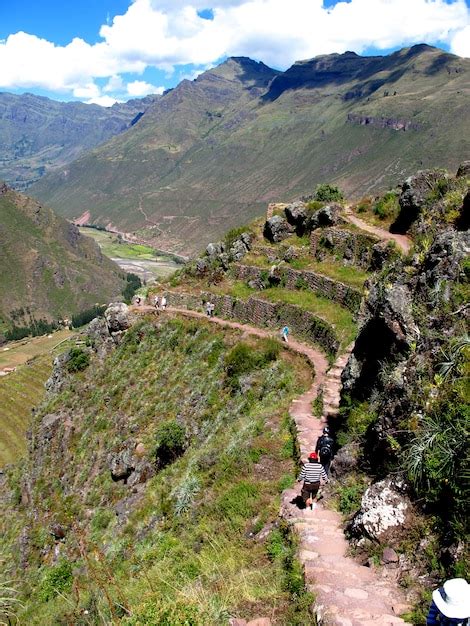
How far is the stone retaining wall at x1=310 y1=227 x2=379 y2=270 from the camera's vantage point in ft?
102

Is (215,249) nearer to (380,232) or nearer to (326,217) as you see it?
(326,217)

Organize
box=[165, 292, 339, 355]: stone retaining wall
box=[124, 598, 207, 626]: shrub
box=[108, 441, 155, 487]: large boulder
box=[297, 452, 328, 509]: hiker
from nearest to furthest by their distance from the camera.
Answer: box=[124, 598, 207, 626]: shrub → box=[297, 452, 328, 509]: hiker → box=[108, 441, 155, 487]: large boulder → box=[165, 292, 339, 355]: stone retaining wall

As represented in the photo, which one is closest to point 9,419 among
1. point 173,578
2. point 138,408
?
point 138,408

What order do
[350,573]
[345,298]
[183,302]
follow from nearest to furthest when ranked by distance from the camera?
[350,573] → [345,298] → [183,302]

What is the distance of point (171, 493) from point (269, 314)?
47.4 feet

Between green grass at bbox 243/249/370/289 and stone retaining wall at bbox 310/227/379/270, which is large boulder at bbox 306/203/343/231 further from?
green grass at bbox 243/249/370/289

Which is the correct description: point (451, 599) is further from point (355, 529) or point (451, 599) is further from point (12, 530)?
point (12, 530)

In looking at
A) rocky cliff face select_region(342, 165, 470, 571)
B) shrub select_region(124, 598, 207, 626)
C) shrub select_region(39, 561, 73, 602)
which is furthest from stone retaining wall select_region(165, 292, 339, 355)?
shrub select_region(124, 598, 207, 626)

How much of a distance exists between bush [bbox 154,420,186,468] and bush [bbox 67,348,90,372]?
54.4 ft

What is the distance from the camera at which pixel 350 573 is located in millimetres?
10156

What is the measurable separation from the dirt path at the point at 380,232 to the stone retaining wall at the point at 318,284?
12.4 ft

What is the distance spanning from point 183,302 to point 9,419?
215 feet

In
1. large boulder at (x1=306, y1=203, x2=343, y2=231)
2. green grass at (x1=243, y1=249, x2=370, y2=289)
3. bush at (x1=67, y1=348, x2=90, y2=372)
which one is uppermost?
large boulder at (x1=306, y1=203, x2=343, y2=231)

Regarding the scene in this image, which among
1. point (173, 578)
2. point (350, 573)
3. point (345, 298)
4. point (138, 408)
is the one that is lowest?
point (138, 408)
